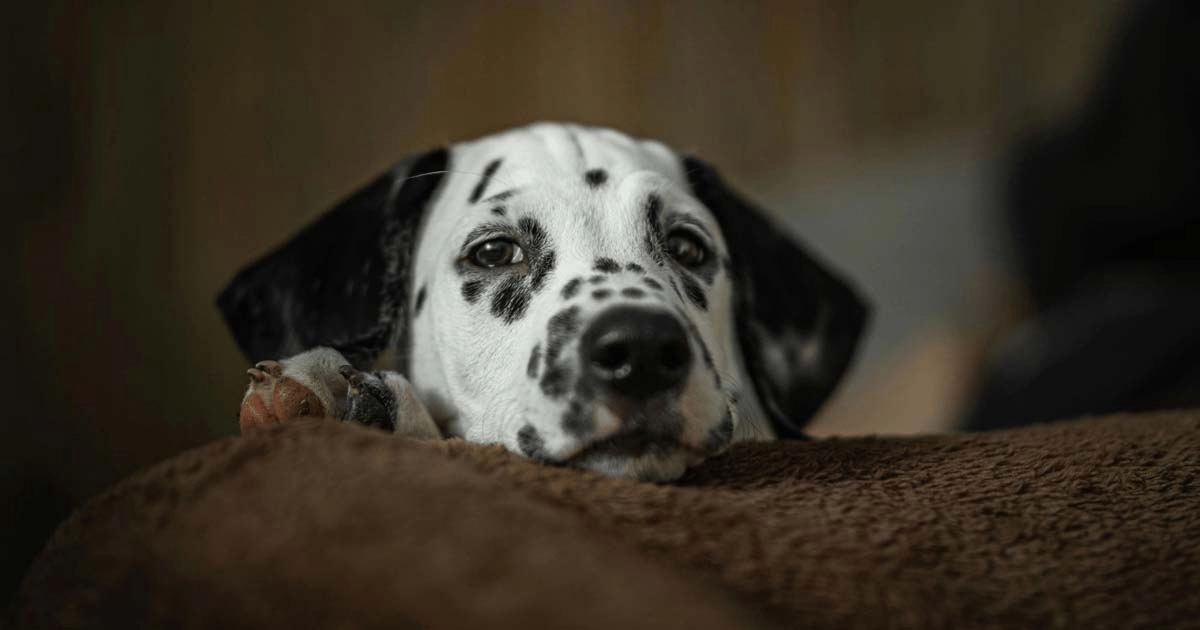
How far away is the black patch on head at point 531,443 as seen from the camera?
152 centimetres

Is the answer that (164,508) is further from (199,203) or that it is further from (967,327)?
(967,327)

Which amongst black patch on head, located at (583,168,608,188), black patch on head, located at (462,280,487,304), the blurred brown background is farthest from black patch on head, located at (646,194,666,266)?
the blurred brown background

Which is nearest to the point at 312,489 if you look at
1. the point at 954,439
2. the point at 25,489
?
the point at 954,439

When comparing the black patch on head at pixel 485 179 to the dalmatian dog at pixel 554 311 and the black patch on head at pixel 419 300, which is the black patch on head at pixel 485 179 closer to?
the dalmatian dog at pixel 554 311

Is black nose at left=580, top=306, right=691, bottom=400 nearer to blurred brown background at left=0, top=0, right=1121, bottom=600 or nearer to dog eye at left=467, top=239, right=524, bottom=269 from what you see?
dog eye at left=467, top=239, right=524, bottom=269

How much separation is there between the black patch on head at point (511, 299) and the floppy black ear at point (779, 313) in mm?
671

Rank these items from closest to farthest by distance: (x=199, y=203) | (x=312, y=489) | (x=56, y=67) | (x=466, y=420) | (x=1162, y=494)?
(x=312, y=489), (x=1162, y=494), (x=466, y=420), (x=56, y=67), (x=199, y=203)

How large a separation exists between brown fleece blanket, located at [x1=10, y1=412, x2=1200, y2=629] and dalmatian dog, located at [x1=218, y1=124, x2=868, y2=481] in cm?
18

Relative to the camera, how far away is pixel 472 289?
6.41 ft

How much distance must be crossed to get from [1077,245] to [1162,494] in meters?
3.47

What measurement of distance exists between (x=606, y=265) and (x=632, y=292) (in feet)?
0.60

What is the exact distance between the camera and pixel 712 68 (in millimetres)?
4605

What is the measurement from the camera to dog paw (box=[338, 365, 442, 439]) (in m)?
1.61

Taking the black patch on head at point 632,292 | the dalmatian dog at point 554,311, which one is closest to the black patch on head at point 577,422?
the dalmatian dog at point 554,311
